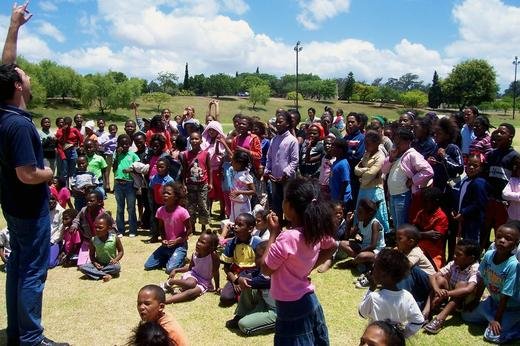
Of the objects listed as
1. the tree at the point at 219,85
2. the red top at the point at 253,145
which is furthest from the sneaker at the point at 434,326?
the tree at the point at 219,85

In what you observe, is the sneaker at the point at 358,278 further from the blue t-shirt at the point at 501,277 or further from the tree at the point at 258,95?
the tree at the point at 258,95

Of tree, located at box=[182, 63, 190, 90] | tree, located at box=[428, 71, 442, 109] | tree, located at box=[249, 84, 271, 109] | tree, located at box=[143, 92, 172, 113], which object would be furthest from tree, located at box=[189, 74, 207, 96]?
tree, located at box=[428, 71, 442, 109]

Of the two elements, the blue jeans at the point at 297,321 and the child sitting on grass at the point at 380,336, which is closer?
the child sitting on grass at the point at 380,336

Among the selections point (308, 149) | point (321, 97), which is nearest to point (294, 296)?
point (308, 149)

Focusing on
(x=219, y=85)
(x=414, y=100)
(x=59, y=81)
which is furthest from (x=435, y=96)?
(x=59, y=81)

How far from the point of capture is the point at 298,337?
2.89 m

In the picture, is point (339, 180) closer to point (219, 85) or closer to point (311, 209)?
point (311, 209)

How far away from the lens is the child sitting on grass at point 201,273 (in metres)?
5.07

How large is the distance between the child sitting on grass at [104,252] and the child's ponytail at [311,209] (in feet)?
12.5

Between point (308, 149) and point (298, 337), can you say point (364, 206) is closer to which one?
point (308, 149)

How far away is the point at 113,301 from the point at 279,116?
3.39m

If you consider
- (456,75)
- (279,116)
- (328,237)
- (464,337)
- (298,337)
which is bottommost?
(464,337)

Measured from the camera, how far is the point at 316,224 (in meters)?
2.72

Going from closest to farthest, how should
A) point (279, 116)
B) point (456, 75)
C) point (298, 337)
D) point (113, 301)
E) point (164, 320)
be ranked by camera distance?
point (298, 337) < point (164, 320) < point (113, 301) < point (279, 116) < point (456, 75)
